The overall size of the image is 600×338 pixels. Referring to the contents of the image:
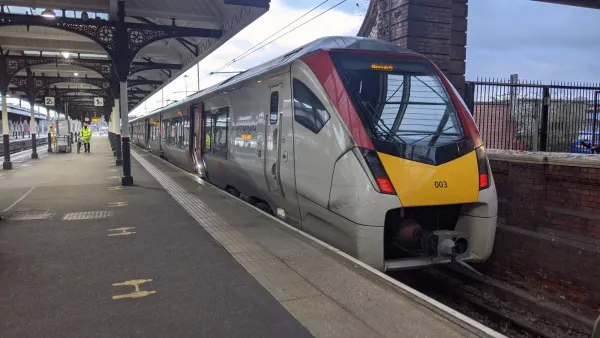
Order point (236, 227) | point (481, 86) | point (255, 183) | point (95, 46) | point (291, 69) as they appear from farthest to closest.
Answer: point (95, 46)
point (481, 86)
point (255, 183)
point (236, 227)
point (291, 69)

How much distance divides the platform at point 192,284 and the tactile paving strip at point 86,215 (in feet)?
0.17

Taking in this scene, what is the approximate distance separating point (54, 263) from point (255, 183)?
3.45m

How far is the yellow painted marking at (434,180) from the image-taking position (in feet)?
15.3

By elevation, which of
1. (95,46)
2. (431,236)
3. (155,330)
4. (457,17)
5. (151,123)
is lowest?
(155,330)

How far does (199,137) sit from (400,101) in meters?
7.68

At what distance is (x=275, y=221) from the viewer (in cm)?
667

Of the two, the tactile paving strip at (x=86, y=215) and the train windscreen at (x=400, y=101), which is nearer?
the train windscreen at (x=400, y=101)

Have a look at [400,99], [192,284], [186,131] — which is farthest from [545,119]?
[186,131]

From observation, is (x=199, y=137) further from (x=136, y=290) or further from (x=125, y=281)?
(x=136, y=290)

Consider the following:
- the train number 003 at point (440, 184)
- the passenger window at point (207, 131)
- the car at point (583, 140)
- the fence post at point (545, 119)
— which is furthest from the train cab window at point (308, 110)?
the car at point (583, 140)

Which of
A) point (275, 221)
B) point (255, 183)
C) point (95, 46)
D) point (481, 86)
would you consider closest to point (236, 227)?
point (275, 221)

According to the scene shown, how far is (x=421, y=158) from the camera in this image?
4.79 meters

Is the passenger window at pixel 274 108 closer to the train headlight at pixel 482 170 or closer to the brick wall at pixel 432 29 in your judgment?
the train headlight at pixel 482 170

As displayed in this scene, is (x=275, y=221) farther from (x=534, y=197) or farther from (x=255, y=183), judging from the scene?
(x=534, y=197)
